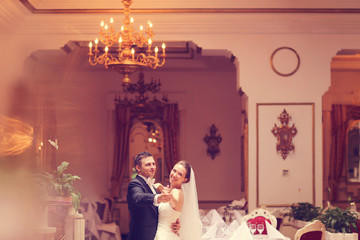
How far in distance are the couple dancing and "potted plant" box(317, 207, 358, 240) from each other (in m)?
2.74

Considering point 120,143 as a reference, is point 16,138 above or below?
below

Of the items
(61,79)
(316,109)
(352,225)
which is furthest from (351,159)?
(61,79)

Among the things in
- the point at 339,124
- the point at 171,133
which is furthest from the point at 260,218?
the point at 339,124

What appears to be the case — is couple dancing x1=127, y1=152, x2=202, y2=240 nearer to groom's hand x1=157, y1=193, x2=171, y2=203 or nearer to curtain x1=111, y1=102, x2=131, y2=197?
groom's hand x1=157, y1=193, x2=171, y2=203

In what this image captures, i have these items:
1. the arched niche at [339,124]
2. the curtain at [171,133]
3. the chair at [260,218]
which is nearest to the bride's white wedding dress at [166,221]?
the chair at [260,218]

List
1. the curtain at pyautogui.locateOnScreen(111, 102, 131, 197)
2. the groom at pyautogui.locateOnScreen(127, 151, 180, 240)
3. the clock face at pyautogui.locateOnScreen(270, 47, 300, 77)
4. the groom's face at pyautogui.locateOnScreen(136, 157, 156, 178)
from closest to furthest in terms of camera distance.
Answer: the groom at pyautogui.locateOnScreen(127, 151, 180, 240), the groom's face at pyautogui.locateOnScreen(136, 157, 156, 178), the clock face at pyautogui.locateOnScreen(270, 47, 300, 77), the curtain at pyautogui.locateOnScreen(111, 102, 131, 197)

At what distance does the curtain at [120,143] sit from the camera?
1173cm

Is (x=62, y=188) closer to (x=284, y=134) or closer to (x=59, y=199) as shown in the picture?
(x=59, y=199)

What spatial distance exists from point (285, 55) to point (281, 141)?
1434mm

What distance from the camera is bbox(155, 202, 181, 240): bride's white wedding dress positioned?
402 centimetres

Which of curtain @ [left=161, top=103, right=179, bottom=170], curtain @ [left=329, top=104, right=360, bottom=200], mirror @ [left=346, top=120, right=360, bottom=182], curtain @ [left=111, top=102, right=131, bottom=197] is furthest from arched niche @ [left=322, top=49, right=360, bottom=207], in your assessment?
curtain @ [left=111, top=102, right=131, bottom=197]

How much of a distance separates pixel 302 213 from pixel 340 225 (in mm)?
991

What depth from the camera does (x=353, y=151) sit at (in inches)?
478

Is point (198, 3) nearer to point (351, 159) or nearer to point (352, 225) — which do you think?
point (352, 225)
